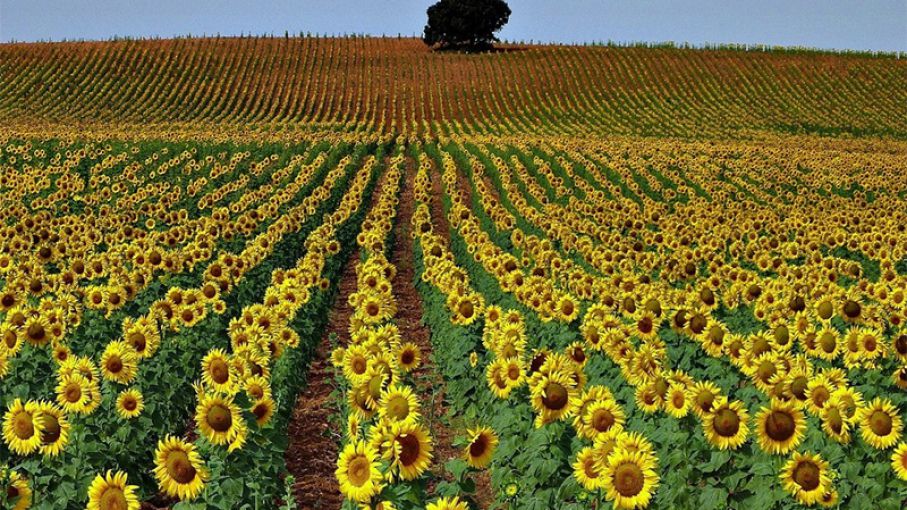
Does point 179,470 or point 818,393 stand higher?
point 818,393

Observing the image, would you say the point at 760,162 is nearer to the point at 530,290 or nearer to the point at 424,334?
the point at 424,334

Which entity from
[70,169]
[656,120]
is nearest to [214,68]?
[656,120]

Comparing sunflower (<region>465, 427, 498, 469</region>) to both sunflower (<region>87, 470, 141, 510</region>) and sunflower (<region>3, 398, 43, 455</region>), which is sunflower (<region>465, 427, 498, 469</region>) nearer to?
sunflower (<region>87, 470, 141, 510</region>)

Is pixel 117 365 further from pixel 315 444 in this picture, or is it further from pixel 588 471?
pixel 588 471

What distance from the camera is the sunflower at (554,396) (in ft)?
19.2

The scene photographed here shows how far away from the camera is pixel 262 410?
603 cm

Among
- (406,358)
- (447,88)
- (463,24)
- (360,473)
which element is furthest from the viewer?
(463,24)

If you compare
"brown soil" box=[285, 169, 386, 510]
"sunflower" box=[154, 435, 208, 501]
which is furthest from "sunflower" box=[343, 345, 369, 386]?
"sunflower" box=[154, 435, 208, 501]

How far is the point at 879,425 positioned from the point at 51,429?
5.44 meters

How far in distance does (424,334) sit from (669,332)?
5.01 m

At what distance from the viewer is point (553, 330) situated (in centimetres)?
959

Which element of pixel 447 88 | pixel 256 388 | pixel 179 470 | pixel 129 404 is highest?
pixel 447 88

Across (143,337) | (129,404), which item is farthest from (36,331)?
(129,404)

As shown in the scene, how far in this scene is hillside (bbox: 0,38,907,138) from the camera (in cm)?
6069
